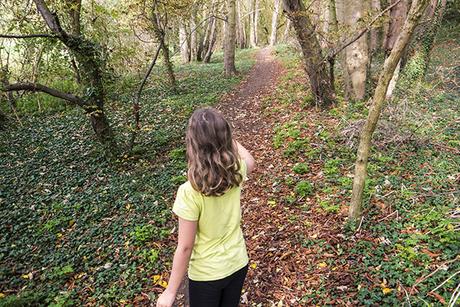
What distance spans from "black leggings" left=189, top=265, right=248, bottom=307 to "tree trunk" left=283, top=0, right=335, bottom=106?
637cm

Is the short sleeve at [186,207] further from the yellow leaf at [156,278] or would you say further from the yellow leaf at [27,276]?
the yellow leaf at [27,276]

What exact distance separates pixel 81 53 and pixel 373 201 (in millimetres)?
5987

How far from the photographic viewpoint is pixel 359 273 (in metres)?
3.38

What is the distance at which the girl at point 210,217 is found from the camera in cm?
193

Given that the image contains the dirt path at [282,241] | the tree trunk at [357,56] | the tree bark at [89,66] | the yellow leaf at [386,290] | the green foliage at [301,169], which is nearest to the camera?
the yellow leaf at [386,290]

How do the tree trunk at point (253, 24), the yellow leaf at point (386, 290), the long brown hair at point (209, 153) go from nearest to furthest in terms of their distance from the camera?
the long brown hair at point (209, 153) < the yellow leaf at point (386, 290) < the tree trunk at point (253, 24)

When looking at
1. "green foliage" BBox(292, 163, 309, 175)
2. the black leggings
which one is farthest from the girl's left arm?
"green foliage" BBox(292, 163, 309, 175)

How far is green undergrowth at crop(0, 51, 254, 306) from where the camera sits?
430cm

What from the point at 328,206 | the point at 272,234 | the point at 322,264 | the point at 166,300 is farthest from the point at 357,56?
the point at 166,300

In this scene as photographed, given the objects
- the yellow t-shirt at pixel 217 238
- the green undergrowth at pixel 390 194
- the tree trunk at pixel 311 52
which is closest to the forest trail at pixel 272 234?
the green undergrowth at pixel 390 194

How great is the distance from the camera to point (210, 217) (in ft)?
6.72

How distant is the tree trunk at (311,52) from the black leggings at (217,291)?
637cm

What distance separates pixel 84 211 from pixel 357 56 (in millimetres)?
7344

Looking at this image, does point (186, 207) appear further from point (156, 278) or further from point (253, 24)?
point (253, 24)
